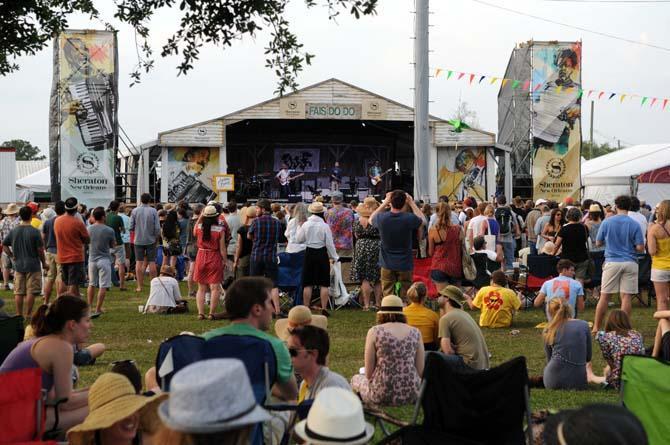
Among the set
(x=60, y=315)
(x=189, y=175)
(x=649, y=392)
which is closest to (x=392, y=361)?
(x=649, y=392)

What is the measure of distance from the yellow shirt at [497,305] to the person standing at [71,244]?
5.06 meters

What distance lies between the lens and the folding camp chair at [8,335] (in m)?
6.24

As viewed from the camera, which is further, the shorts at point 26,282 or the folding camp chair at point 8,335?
the shorts at point 26,282

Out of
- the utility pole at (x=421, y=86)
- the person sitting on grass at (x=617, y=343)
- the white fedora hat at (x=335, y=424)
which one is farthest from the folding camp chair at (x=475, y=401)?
the utility pole at (x=421, y=86)

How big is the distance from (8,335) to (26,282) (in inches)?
226

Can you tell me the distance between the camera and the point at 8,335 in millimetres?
6273

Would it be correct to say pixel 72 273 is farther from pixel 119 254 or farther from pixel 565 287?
pixel 565 287

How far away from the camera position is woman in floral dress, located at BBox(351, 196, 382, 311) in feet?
42.1

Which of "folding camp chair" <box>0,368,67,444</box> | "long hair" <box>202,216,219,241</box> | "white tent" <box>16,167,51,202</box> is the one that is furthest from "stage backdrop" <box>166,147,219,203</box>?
"folding camp chair" <box>0,368,67,444</box>

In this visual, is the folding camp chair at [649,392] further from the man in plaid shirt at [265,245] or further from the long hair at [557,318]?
the man in plaid shirt at [265,245]

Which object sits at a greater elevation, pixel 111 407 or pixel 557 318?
pixel 111 407

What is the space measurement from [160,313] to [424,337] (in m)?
5.77

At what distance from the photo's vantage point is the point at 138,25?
23.6 feet

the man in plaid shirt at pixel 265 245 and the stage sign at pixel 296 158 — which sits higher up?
the stage sign at pixel 296 158
